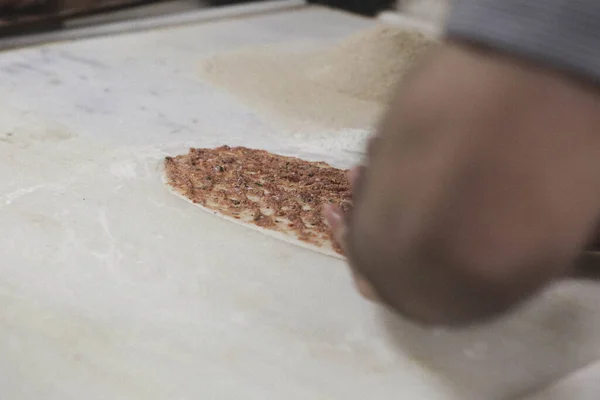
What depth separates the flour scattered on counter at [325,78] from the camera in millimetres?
1450

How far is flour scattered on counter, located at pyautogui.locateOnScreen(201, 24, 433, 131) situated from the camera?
145 centimetres

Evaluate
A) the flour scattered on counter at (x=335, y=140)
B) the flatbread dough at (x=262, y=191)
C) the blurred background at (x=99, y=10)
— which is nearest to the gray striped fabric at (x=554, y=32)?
the flatbread dough at (x=262, y=191)

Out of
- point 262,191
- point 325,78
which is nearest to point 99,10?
point 325,78

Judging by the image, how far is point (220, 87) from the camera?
5.05 feet

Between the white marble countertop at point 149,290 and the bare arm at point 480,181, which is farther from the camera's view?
the white marble countertop at point 149,290

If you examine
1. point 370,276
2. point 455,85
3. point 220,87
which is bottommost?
point 220,87

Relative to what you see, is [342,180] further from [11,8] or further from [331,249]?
[11,8]

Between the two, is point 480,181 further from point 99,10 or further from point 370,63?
point 99,10

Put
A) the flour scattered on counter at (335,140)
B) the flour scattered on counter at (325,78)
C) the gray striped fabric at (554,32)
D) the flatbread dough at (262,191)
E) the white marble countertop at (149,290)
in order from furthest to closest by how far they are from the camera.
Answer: the flour scattered on counter at (325,78) < the flour scattered on counter at (335,140) < the flatbread dough at (262,191) < the white marble countertop at (149,290) < the gray striped fabric at (554,32)

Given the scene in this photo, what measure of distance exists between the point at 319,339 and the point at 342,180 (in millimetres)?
381

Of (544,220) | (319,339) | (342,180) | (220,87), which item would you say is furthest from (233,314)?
(220,87)

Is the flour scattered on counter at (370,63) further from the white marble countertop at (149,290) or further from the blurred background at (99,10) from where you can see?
the white marble countertop at (149,290)

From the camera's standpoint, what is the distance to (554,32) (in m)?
0.29

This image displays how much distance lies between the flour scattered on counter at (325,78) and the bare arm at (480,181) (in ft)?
3.36
